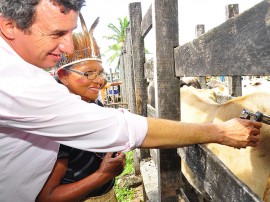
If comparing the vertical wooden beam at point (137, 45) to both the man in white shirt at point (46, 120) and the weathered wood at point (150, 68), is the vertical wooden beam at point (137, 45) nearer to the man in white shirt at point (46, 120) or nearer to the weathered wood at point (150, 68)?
the weathered wood at point (150, 68)

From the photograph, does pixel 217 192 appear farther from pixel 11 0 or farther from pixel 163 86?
pixel 11 0

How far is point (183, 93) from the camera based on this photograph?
5.33 meters

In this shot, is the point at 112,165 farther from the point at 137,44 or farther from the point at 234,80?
the point at 234,80

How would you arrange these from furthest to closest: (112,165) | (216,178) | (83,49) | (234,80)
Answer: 1. (234,80)
2. (83,49)
3. (112,165)
4. (216,178)

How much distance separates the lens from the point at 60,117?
131 cm

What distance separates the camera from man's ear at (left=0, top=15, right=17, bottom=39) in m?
1.46

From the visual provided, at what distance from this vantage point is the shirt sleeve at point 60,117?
127 centimetres

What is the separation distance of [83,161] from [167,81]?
89 centimetres

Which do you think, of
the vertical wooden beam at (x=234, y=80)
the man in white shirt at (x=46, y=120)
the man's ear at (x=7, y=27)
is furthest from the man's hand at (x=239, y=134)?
the vertical wooden beam at (x=234, y=80)

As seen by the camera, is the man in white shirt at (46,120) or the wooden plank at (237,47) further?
the man in white shirt at (46,120)

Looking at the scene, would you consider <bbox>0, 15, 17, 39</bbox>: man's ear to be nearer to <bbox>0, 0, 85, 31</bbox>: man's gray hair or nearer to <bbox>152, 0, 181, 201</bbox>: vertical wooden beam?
<bbox>0, 0, 85, 31</bbox>: man's gray hair

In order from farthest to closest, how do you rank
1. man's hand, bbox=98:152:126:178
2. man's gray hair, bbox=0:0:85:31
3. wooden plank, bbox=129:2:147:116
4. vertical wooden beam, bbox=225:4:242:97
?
vertical wooden beam, bbox=225:4:242:97
wooden plank, bbox=129:2:147:116
man's hand, bbox=98:152:126:178
man's gray hair, bbox=0:0:85:31

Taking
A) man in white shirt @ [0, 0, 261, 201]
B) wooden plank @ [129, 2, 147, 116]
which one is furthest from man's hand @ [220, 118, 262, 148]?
wooden plank @ [129, 2, 147, 116]

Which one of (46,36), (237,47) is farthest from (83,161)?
(237,47)
